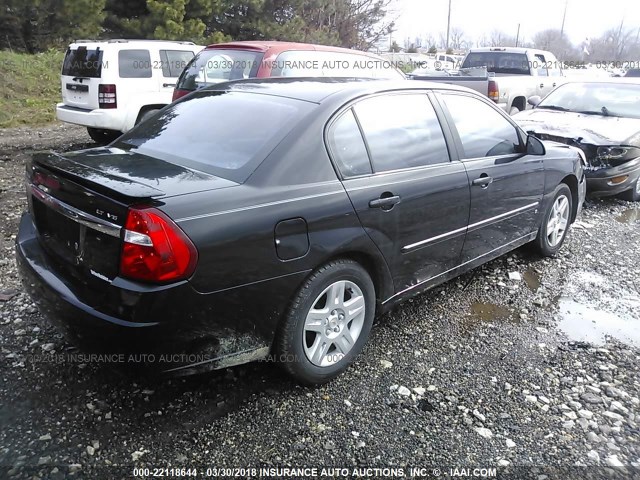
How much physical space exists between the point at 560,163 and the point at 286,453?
361 centimetres

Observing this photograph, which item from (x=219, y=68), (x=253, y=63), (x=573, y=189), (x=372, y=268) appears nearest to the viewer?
(x=372, y=268)

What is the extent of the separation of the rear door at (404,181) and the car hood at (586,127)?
4110 millimetres

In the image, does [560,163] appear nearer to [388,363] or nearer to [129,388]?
[388,363]

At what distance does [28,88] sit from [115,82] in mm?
6883

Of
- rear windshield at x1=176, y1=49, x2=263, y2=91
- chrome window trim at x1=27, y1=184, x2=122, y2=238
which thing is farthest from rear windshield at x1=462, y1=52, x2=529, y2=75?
chrome window trim at x1=27, y1=184, x2=122, y2=238

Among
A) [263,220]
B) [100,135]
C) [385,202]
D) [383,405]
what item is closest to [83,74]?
[100,135]

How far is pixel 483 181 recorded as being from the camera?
12.6 ft

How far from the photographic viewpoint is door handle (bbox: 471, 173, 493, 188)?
12.4 ft

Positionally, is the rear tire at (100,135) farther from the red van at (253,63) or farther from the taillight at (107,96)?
the red van at (253,63)

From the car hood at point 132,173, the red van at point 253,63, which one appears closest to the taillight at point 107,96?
the red van at point 253,63

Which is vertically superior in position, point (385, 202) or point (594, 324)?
point (385, 202)

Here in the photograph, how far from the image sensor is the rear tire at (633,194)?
7280 millimetres

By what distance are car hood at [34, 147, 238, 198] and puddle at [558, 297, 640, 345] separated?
8.84 ft

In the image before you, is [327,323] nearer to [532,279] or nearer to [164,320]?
[164,320]
